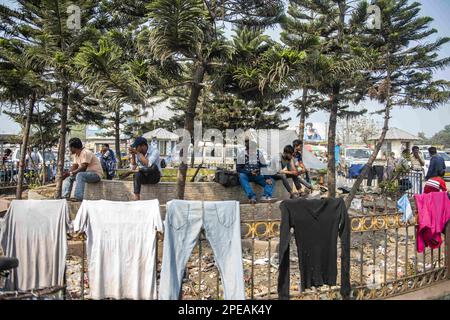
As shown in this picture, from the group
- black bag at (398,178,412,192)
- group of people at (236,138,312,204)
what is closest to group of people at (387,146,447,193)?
black bag at (398,178,412,192)

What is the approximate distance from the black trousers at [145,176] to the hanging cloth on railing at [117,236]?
3589 mm

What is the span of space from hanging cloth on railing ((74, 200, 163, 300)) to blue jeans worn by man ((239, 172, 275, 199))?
14.0 feet

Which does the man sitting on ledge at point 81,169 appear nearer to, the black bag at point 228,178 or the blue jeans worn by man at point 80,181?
the blue jeans worn by man at point 80,181

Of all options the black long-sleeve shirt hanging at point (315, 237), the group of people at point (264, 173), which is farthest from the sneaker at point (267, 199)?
the black long-sleeve shirt hanging at point (315, 237)

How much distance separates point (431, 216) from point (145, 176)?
4.93m

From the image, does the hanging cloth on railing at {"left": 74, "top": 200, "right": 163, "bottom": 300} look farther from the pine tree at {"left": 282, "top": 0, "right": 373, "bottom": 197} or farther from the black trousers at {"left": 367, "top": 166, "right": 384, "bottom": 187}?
the black trousers at {"left": 367, "top": 166, "right": 384, "bottom": 187}

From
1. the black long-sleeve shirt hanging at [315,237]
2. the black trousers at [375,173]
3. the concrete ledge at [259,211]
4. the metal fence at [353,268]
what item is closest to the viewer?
the black long-sleeve shirt hanging at [315,237]

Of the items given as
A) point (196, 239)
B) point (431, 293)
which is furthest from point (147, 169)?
point (431, 293)

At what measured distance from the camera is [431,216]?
500 cm

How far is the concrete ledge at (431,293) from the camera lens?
15.4ft

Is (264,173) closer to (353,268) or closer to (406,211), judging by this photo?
(353,268)

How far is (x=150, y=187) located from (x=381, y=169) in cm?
996

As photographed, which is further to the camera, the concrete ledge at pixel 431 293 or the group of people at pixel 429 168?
the group of people at pixel 429 168
